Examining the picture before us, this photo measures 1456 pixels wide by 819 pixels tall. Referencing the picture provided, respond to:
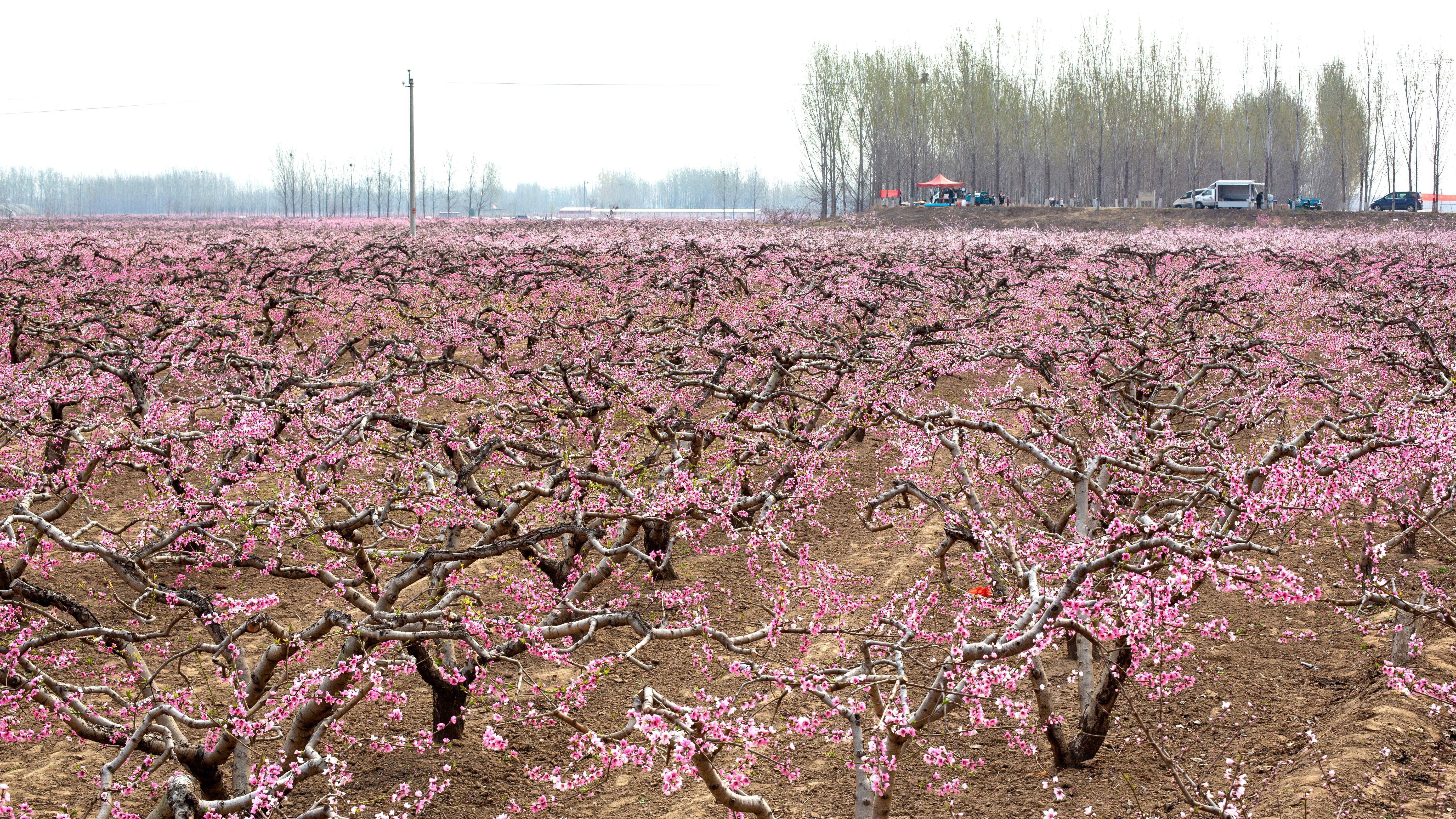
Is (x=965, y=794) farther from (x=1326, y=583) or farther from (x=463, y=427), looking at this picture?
(x=463, y=427)

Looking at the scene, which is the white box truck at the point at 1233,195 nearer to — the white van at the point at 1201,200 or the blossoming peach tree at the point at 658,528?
the white van at the point at 1201,200

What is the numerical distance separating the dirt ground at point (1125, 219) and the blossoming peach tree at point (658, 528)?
112 ft

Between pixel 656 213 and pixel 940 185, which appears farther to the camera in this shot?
pixel 656 213

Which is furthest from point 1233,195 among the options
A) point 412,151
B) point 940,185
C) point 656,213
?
point 656,213

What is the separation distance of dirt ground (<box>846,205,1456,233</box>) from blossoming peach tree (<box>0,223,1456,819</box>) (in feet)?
112

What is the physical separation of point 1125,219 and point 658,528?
150 ft

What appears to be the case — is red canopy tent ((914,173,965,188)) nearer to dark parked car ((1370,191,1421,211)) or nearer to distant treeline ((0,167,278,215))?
dark parked car ((1370,191,1421,211))

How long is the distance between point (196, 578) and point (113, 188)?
8369 inches

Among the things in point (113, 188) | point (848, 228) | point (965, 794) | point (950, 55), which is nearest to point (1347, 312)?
point (965, 794)

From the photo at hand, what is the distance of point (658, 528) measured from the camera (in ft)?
27.7

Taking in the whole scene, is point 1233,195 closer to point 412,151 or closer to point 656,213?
point 412,151

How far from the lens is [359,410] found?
25.6ft

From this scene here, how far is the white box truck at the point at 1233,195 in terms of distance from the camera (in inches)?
2130

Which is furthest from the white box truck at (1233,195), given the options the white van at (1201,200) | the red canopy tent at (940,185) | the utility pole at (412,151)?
the utility pole at (412,151)
